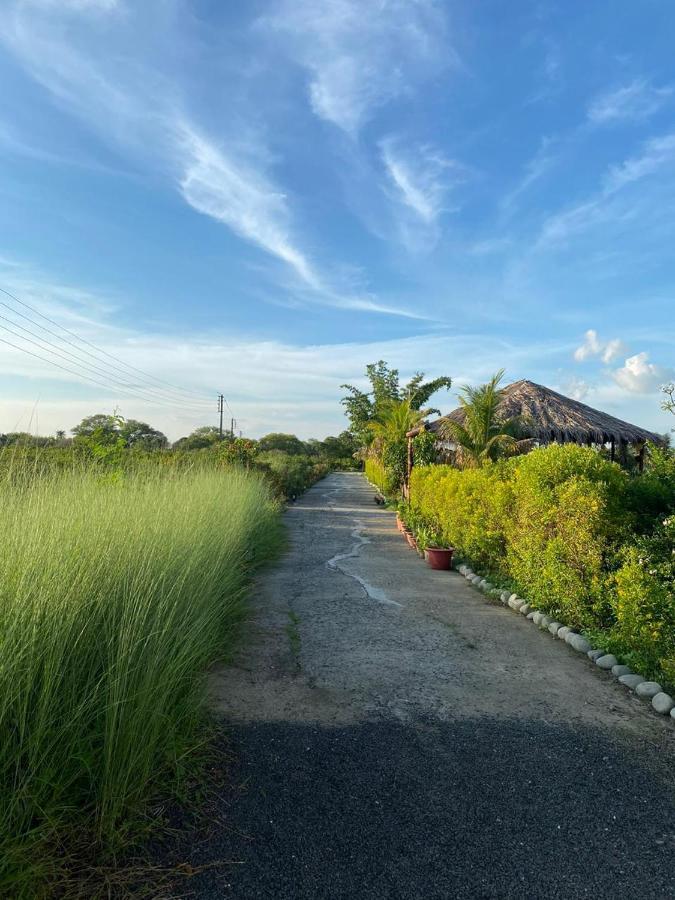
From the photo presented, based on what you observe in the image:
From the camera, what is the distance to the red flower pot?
807 cm

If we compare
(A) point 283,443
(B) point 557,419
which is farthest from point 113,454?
(A) point 283,443

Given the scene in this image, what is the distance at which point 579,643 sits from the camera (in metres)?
4.48

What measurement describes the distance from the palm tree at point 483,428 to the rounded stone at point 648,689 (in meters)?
10.8

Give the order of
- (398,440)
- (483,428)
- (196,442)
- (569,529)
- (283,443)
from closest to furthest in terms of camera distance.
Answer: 1. (569,529)
2. (483,428)
3. (398,440)
4. (196,442)
5. (283,443)

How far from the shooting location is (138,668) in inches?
99.7

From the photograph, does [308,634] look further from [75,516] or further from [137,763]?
[137,763]

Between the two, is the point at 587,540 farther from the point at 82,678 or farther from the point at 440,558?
the point at 82,678

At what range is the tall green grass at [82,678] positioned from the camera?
1.98 m

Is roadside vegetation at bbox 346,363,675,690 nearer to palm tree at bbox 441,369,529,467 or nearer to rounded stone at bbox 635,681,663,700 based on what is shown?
rounded stone at bbox 635,681,663,700

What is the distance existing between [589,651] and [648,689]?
791 millimetres

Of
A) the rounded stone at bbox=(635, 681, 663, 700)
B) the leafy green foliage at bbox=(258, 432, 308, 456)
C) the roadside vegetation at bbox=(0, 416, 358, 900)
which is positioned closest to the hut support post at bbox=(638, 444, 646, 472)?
the rounded stone at bbox=(635, 681, 663, 700)

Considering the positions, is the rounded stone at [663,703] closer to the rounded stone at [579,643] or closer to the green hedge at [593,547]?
the green hedge at [593,547]

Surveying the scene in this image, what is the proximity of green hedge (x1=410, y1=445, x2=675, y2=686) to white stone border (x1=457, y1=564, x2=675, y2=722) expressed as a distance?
0.32 ft

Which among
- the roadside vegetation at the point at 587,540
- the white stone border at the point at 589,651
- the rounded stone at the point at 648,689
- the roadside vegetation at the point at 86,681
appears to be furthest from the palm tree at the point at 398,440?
the roadside vegetation at the point at 86,681
